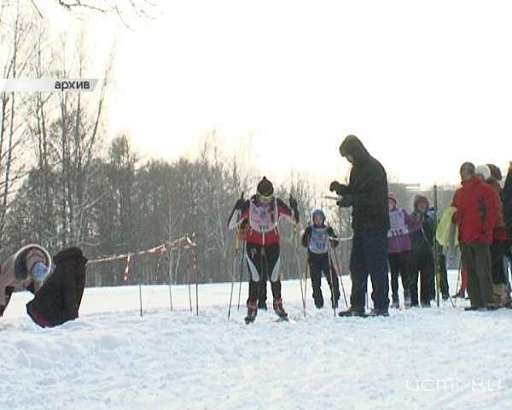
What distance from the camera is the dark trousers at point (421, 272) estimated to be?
11.3 metres

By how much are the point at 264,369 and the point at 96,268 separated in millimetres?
50131

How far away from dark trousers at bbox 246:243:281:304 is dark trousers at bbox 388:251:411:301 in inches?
125

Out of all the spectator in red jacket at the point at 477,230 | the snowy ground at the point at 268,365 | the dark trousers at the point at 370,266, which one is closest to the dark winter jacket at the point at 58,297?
the snowy ground at the point at 268,365

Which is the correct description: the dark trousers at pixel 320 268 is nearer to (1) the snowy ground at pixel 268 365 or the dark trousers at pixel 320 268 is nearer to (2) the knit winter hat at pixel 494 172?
(2) the knit winter hat at pixel 494 172

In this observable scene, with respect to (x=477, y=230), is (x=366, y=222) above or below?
above

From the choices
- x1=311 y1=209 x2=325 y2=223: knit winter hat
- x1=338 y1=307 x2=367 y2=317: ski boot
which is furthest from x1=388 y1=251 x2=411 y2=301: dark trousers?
x1=338 y1=307 x2=367 y2=317: ski boot

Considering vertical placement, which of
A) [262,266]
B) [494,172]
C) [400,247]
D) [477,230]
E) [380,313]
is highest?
[494,172]

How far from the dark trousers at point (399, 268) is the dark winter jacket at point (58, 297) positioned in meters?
5.27

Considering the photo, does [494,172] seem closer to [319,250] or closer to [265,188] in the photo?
[265,188]

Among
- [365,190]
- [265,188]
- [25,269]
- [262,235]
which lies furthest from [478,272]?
[25,269]

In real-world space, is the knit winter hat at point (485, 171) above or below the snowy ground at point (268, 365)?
above

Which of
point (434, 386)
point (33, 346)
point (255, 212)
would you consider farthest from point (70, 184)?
point (434, 386)

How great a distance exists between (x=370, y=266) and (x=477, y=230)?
1574 mm

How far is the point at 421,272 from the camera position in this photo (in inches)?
449
